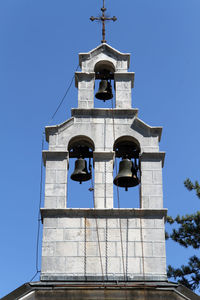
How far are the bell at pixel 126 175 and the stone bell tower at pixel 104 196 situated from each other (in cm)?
2

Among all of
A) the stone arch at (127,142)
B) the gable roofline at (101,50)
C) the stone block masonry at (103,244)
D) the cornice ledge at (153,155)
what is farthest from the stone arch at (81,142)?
the gable roofline at (101,50)

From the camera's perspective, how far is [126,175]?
15.7 metres

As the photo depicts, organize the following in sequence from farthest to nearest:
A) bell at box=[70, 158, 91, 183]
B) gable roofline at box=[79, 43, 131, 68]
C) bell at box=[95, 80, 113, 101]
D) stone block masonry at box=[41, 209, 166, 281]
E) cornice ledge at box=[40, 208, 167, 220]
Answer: bell at box=[95, 80, 113, 101] < gable roofline at box=[79, 43, 131, 68] < bell at box=[70, 158, 91, 183] < cornice ledge at box=[40, 208, 167, 220] < stone block masonry at box=[41, 209, 166, 281]

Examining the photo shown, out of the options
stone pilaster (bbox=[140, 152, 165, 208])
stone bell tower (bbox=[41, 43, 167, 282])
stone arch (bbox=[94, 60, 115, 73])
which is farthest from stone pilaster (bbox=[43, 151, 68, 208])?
stone arch (bbox=[94, 60, 115, 73])

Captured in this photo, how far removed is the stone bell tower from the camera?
1423cm

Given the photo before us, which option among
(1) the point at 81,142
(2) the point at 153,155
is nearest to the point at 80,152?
(1) the point at 81,142

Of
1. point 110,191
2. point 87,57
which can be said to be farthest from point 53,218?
point 87,57

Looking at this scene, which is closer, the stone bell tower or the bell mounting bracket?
the stone bell tower

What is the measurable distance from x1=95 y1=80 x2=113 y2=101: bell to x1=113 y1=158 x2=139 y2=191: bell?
2.43 meters

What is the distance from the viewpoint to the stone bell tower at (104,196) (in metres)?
14.2

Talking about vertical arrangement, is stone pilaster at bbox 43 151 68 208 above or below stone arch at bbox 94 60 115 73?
below

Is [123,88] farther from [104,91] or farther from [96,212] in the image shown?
[96,212]

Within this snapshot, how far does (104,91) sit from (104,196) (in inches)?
142

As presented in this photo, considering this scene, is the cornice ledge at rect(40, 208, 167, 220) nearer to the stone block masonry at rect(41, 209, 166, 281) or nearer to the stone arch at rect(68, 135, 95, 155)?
the stone block masonry at rect(41, 209, 166, 281)
